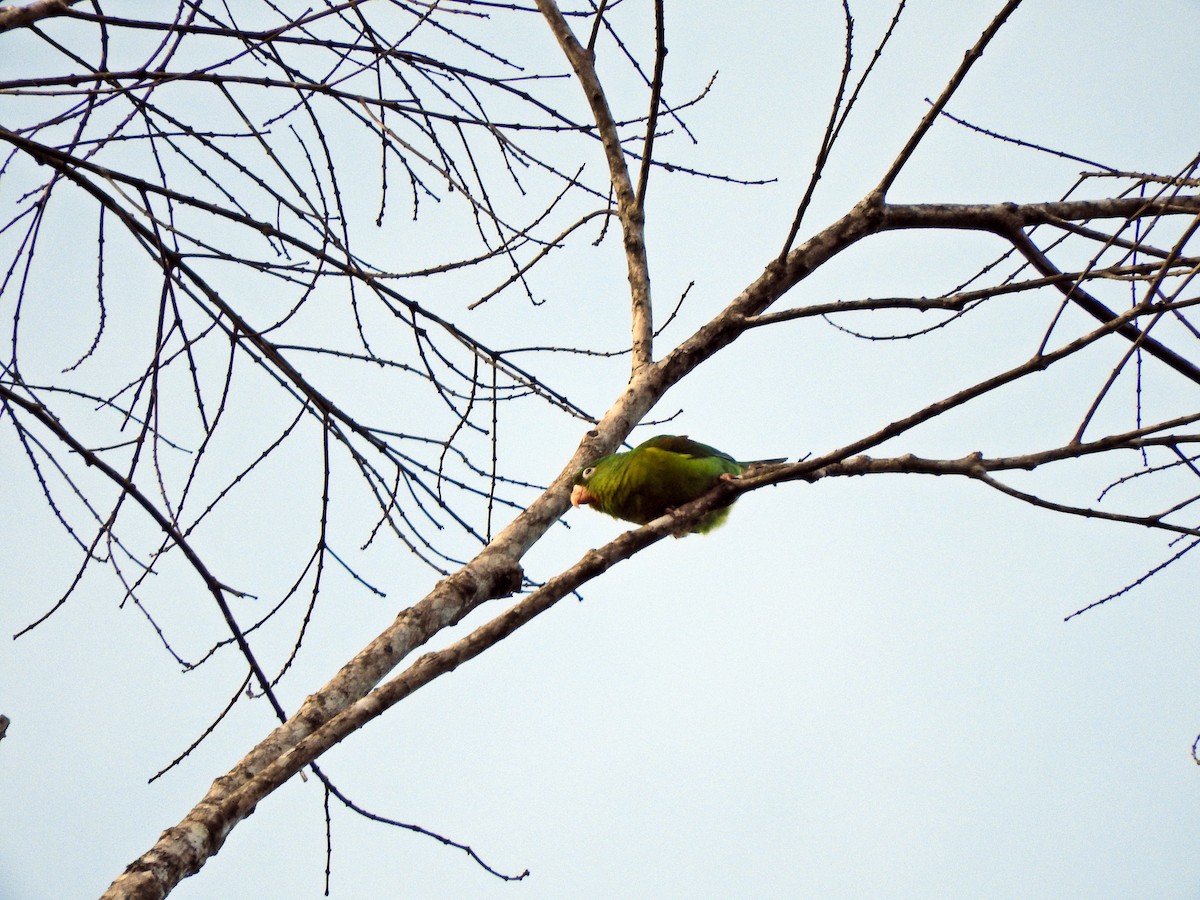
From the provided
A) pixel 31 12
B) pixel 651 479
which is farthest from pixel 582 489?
pixel 31 12

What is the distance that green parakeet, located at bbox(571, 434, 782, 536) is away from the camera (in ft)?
11.8

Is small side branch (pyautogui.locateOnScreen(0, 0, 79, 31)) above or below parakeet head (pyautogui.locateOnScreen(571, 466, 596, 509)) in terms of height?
above

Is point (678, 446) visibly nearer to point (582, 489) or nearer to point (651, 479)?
point (651, 479)

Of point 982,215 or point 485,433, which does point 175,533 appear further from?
point 982,215

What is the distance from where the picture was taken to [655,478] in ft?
11.8

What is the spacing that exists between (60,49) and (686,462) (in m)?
2.44

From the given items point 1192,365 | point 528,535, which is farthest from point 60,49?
point 1192,365

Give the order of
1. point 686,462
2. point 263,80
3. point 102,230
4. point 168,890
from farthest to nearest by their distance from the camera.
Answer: point 686,462, point 102,230, point 263,80, point 168,890

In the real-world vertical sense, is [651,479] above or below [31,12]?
below

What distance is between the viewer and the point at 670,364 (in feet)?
9.41

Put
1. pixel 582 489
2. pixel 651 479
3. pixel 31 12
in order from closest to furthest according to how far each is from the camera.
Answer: pixel 31 12
pixel 582 489
pixel 651 479

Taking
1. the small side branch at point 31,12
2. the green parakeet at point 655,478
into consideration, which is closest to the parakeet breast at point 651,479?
the green parakeet at point 655,478

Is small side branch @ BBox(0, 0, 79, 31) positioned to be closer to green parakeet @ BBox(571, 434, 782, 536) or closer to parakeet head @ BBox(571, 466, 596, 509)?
parakeet head @ BBox(571, 466, 596, 509)

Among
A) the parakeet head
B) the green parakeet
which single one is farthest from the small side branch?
the green parakeet
